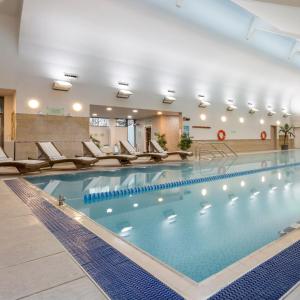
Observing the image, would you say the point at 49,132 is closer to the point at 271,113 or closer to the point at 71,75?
the point at 71,75

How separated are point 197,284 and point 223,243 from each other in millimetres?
1041

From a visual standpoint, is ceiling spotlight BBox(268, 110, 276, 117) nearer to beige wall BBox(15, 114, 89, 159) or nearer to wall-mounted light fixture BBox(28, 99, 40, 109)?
beige wall BBox(15, 114, 89, 159)

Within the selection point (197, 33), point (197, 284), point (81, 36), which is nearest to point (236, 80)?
point (197, 33)

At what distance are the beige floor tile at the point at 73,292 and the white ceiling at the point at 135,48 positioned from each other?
784 cm

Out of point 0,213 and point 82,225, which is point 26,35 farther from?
point 82,225

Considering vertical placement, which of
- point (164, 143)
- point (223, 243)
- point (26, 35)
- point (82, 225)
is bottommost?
point (223, 243)

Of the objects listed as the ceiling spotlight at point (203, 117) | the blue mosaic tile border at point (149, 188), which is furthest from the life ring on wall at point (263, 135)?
the blue mosaic tile border at point (149, 188)

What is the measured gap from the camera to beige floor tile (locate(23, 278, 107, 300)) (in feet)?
4.26

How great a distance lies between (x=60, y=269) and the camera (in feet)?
5.21

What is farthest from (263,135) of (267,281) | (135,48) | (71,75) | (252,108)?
(267,281)

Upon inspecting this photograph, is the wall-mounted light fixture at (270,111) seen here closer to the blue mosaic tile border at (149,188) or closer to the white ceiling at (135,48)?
A: the white ceiling at (135,48)

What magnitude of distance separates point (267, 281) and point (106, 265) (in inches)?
39.9

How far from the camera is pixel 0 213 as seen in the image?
2814 mm

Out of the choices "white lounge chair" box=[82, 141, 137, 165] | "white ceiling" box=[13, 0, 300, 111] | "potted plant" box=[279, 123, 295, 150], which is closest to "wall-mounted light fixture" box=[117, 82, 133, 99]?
"white ceiling" box=[13, 0, 300, 111]
